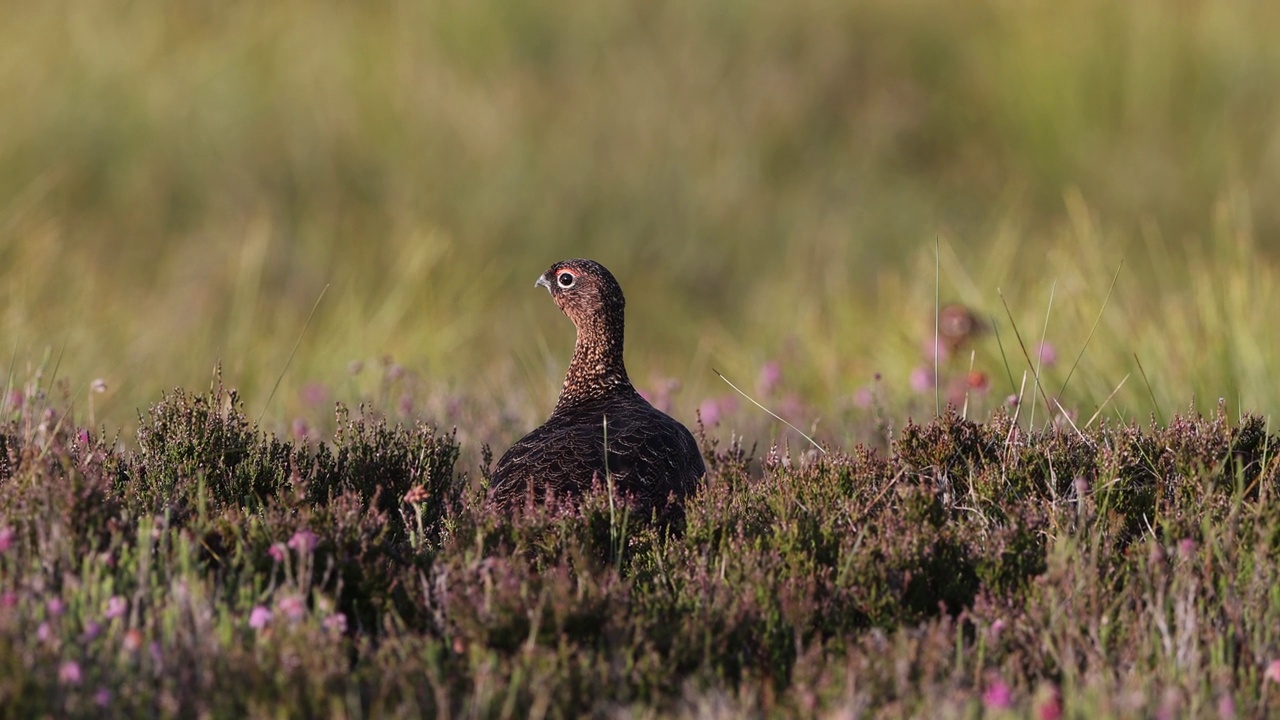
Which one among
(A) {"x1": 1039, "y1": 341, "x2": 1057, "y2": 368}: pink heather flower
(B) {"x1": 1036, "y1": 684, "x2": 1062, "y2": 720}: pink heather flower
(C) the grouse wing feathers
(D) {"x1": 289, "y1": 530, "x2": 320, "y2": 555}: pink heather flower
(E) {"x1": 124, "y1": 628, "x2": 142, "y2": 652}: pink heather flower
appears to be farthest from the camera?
(A) {"x1": 1039, "y1": 341, "x2": 1057, "y2": 368}: pink heather flower

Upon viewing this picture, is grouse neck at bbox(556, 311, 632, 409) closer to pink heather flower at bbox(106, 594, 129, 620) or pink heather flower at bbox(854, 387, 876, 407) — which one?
pink heather flower at bbox(854, 387, 876, 407)

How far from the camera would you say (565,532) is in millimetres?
4285

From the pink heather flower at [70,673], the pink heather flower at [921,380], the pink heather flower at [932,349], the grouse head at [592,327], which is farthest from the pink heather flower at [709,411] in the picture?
the pink heather flower at [70,673]

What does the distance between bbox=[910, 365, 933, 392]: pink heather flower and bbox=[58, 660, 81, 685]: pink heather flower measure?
470 cm

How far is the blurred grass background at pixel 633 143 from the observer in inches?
450

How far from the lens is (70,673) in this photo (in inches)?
123

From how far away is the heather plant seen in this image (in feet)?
10.9

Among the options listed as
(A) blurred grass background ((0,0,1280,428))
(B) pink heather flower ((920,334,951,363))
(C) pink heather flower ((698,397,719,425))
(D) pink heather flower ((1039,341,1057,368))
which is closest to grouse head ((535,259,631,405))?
(C) pink heather flower ((698,397,719,425))

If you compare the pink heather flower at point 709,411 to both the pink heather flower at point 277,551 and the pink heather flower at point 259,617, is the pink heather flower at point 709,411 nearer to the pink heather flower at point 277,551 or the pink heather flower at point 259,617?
the pink heather flower at point 277,551

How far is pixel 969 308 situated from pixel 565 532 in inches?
153

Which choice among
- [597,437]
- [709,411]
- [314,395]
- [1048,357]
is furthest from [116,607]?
[1048,357]

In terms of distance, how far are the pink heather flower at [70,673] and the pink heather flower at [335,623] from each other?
21.2 inches

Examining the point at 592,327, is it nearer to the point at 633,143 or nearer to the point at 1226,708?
the point at 1226,708

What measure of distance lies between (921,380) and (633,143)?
6.12 metres
